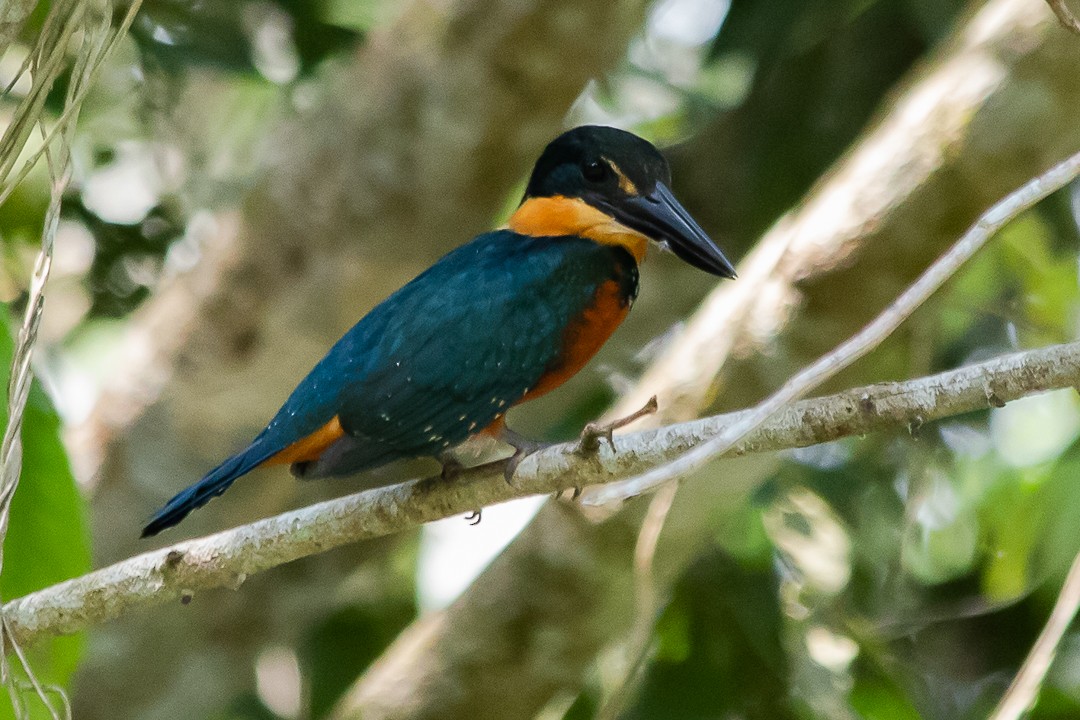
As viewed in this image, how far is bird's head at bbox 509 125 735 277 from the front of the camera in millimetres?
3111

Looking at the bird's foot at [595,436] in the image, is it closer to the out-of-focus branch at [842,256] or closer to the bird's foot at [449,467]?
the bird's foot at [449,467]

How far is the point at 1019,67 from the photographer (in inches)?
135

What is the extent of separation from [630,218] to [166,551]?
4.33 ft

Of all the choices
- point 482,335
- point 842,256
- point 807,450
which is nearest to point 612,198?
point 482,335

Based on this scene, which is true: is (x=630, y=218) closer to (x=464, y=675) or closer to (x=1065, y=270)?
(x=464, y=675)

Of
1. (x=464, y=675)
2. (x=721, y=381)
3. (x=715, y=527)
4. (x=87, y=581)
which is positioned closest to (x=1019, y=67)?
(x=721, y=381)

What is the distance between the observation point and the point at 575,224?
330cm

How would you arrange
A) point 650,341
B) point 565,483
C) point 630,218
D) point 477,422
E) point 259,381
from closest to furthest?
1. point 565,483
2. point 477,422
3. point 630,218
4. point 259,381
5. point 650,341

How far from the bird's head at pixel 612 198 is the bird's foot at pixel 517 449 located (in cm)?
56

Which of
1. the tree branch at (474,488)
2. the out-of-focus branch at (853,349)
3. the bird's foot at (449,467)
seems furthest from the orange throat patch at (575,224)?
the out-of-focus branch at (853,349)

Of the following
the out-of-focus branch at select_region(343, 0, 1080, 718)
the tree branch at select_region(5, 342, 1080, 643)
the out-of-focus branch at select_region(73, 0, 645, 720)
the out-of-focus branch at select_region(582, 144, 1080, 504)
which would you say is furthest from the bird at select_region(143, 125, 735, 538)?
the out-of-focus branch at select_region(73, 0, 645, 720)

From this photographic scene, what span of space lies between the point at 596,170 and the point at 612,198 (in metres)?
0.09

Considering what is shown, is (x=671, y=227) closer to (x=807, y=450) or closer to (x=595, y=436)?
(x=595, y=436)

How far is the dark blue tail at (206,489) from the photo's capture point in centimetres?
274
